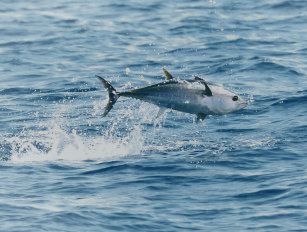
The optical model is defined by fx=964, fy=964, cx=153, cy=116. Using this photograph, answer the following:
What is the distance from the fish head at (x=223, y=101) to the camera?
47.2 ft

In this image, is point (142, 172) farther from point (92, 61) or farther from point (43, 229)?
point (92, 61)

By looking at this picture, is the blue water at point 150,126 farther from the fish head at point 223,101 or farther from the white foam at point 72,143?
the fish head at point 223,101

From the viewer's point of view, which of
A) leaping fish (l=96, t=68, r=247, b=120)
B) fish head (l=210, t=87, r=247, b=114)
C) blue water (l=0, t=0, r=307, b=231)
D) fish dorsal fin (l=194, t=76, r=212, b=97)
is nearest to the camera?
blue water (l=0, t=0, r=307, b=231)

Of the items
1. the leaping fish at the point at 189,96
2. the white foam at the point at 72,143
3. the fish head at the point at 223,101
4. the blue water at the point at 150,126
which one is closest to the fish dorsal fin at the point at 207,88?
the leaping fish at the point at 189,96

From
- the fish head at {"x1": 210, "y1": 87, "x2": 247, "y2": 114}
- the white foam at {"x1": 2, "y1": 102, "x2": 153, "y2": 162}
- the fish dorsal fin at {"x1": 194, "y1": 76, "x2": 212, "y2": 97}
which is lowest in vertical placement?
the white foam at {"x1": 2, "y1": 102, "x2": 153, "y2": 162}

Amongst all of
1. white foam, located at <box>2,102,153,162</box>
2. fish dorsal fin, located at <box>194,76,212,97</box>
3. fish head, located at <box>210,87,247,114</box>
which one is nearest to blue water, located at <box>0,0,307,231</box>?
white foam, located at <box>2,102,153,162</box>

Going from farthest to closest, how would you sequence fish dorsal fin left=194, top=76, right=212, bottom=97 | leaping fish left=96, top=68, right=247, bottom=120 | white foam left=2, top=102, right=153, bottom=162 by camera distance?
white foam left=2, top=102, right=153, bottom=162, leaping fish left=96, top=68, right=247, bottom=120, fish dorsal fin left=194, top=76, right=212, bottom=97

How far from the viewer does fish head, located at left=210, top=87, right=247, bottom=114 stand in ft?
47.2

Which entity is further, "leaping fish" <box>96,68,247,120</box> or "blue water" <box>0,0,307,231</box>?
"leaping fish" <box>96,68,247,120</box>

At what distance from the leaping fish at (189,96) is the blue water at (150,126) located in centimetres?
97

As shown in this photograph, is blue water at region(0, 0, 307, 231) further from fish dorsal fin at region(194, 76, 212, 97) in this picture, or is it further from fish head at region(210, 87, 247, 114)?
fish dorsal fin at region(194, 76, 212, 97)

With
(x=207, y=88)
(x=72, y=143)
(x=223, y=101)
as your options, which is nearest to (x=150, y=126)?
(x=72, y=143)

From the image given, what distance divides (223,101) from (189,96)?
538 millimetres

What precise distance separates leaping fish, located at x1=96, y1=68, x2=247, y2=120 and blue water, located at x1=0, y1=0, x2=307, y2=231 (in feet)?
3.17
